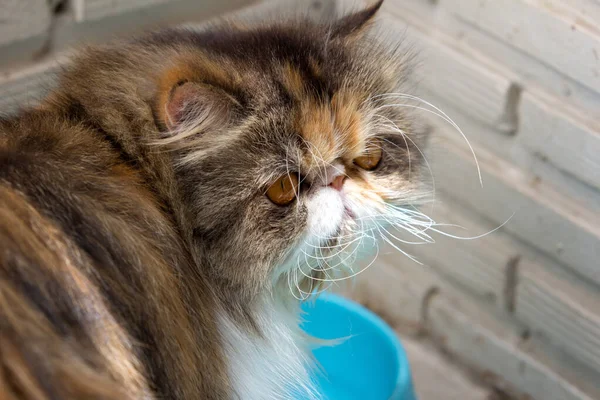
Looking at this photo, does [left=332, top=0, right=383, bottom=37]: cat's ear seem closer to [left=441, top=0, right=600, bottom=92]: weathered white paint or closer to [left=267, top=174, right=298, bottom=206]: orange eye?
[left=267, top=174, right=298, bottom=206]: orange eye

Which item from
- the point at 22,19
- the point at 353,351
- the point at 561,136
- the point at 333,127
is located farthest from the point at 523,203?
the point at 22,19

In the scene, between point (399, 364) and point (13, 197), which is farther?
point (399, 364)

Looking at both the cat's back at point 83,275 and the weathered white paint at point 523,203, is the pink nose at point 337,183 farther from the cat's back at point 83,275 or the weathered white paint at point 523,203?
the weathered white paint at point 523,203

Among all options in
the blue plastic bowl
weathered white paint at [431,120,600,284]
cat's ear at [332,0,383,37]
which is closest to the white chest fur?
the blue plastic bowl

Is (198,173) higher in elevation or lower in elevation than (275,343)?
higher

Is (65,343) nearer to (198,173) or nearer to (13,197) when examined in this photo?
(13,197)

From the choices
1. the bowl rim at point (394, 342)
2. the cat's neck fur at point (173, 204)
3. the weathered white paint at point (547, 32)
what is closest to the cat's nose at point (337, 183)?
the cat's neck fur at point (173, 204)

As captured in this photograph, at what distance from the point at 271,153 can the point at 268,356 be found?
0.98ft

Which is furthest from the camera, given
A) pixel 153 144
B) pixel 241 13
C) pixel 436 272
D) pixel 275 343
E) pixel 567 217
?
pixel 436 272

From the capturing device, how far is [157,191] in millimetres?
947

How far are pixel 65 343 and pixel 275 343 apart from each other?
0.42 m

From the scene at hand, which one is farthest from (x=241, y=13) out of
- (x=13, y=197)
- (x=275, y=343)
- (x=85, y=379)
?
(x=85, y=379)

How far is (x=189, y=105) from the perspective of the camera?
0.92m

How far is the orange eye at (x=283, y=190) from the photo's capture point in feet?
3.22
